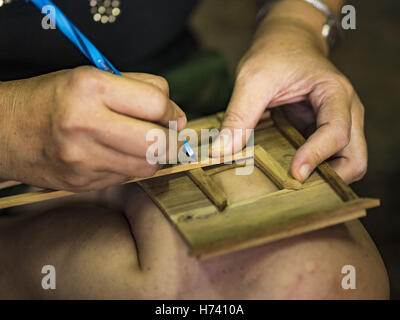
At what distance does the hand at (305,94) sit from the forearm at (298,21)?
0.02 metres

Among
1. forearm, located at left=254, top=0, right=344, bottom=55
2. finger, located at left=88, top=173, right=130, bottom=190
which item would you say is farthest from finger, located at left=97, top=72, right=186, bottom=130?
forearm, located at left=254, top=0, right=344, bottom=55

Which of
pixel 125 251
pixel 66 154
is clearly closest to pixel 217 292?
pixel 125 251

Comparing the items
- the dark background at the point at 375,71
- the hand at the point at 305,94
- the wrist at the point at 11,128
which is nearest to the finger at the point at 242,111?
the hand at the point at 305,94

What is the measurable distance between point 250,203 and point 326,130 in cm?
22

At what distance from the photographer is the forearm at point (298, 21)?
1.04 meters

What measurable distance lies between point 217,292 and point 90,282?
0.65 ft

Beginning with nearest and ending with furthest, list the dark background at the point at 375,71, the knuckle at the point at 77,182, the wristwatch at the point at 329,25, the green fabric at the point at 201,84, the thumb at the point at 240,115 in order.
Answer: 1. the knuckle at the point at 77,182
2. the thumb at the point at 240,115
3. the wristwatch at the point at 329,25
4. the green fabric at the point at 201,84
5. the dark background at the point at 375,71

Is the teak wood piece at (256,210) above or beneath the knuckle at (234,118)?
beneath

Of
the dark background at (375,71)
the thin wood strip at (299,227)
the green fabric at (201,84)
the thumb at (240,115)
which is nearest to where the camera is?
the thin wood strip at (299,227)

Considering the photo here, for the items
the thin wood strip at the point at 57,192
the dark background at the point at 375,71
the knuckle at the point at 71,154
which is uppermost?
the knuckle at the point at 71,154

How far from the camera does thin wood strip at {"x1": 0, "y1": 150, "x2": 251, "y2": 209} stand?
73cm

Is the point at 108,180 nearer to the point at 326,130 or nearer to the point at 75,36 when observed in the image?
the point at 75,36

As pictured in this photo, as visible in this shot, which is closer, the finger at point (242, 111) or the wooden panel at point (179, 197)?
the wooden panel at point (179, 197)

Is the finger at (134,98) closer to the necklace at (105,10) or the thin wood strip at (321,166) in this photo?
the thin wood strip at (321,166)
